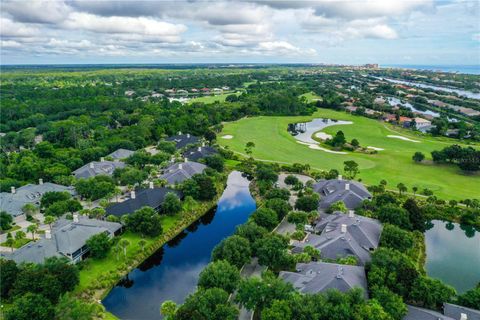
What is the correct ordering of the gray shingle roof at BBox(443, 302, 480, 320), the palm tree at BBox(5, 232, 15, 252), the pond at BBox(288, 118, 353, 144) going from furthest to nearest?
the pond at BBox(288, 118, 353, 144) < the palm tree at BBox(5, 232, 15, 252) < the gray shingle roof at BBox(443, 302, 480, 320)

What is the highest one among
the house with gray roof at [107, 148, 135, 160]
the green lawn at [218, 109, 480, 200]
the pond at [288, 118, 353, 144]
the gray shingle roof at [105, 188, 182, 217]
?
the gray shingle roof at [105, 188, 182, 217]

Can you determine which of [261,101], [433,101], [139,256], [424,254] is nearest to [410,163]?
[424,254]

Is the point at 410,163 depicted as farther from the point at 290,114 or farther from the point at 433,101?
the point at 433,101

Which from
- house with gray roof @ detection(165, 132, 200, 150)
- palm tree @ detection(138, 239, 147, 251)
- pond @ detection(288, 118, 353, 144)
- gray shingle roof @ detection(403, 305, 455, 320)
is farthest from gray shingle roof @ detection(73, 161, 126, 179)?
gray shingle roof @ detection(403, 305, 455, 320)

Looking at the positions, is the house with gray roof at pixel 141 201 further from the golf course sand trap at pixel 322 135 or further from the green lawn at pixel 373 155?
the golf course sand trap at pixel 322 135

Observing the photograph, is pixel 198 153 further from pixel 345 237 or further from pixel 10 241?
pixel 345 237

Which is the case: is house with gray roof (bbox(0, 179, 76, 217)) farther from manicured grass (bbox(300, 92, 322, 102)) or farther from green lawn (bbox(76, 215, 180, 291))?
manicured grass (bbox(300, 92, 322, 102))

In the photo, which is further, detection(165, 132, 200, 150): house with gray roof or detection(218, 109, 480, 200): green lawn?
detection(165, 132, 200, 150): house with gray roof
